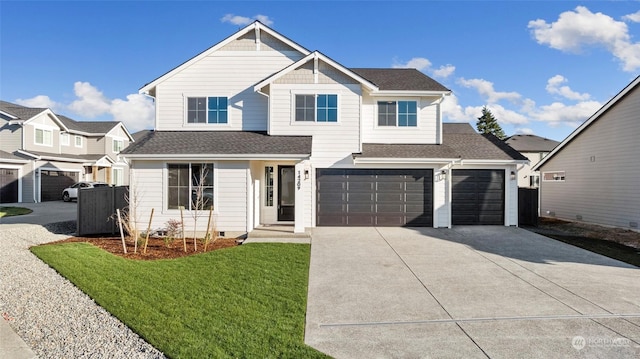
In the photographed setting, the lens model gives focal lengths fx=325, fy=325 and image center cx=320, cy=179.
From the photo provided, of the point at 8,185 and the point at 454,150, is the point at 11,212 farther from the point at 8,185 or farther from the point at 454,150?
the point at 454,150

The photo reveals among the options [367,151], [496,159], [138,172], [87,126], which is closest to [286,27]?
[367,151]

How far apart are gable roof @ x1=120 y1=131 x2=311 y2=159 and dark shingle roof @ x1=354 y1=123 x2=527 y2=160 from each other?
2.75 metres

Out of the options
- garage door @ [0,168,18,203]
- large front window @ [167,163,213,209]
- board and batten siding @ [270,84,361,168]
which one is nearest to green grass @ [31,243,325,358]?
large front window @ [167,163,213,209]

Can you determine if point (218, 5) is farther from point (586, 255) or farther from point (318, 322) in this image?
point (586, 255)

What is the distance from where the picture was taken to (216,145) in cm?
1188

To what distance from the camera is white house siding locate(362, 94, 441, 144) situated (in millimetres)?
13727

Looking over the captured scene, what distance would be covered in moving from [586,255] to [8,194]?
1258 inches

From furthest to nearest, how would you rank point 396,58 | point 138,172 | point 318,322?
point 396,58, point 138,172, point 318,322

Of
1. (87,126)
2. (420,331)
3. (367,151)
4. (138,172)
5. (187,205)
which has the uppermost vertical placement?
(87,126)

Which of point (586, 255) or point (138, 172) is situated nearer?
point (586, 255)

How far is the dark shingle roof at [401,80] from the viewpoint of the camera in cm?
1363

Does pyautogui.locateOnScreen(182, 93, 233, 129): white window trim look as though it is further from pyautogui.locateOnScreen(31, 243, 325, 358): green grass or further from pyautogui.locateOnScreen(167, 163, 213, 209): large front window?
pyautogui.locateOnScreen(31, 243, 325, 358): green grass

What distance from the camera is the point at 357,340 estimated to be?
174 inches

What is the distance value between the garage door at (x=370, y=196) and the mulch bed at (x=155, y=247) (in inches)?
158
